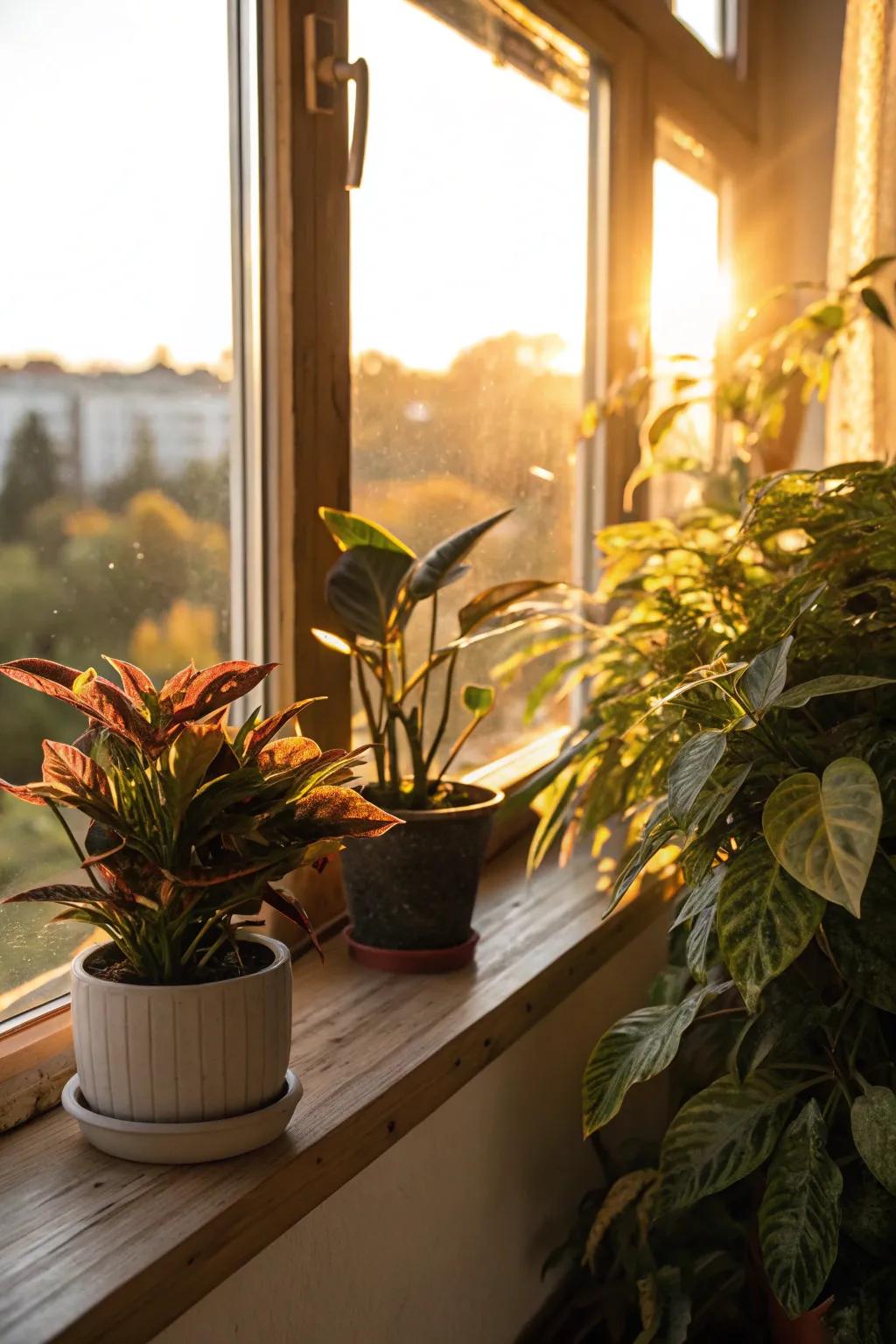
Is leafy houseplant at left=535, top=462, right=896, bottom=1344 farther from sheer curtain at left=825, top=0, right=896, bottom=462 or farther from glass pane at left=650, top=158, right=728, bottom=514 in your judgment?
glass pane at left=650, top=158, right=728, bottom=514

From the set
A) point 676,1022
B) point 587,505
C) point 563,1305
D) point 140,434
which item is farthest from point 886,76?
point 563,1305

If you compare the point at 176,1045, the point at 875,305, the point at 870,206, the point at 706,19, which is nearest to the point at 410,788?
the point at 176,1045

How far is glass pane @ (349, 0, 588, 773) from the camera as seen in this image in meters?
1.52

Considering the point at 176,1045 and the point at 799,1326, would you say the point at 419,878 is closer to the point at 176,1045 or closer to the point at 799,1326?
the point at 176,1045

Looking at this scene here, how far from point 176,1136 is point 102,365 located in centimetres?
63

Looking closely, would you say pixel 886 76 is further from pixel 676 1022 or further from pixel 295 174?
pixel 676 1022

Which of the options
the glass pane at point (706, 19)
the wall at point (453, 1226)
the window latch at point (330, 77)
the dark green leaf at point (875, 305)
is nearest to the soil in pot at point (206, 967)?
the wall at point (453, 1226)

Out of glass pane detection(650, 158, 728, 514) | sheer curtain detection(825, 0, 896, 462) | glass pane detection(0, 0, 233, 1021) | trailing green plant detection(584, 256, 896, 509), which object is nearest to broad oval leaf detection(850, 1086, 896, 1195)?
glass pane detection(0, 0, 233, 1021)

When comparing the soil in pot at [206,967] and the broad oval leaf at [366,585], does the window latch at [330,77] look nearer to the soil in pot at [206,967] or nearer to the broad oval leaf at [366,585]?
the broad oval leaf at [366,585]

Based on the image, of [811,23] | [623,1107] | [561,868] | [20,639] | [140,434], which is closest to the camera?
[20,639]

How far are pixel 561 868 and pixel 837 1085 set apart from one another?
727 mm

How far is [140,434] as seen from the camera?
1.16 meters

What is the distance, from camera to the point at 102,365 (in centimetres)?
110

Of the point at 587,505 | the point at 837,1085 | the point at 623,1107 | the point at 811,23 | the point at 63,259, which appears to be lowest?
the point at 623,1107
